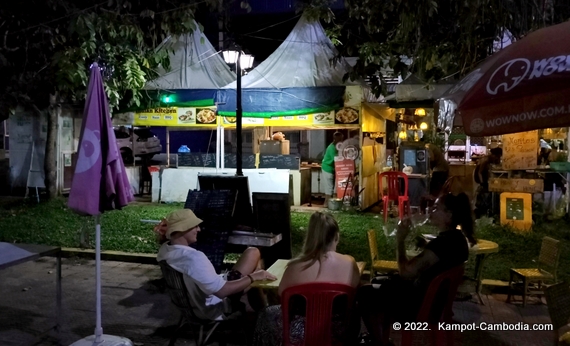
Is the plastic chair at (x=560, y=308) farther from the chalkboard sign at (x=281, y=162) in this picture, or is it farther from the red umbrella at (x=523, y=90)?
the chalkboard sign at (x=281, y=162)

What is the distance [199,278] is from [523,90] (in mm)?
2694

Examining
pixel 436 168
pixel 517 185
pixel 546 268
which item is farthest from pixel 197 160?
pixel 546 268

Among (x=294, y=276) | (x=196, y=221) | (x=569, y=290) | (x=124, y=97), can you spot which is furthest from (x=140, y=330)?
(x=124, y=97)

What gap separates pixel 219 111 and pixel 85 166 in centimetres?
837

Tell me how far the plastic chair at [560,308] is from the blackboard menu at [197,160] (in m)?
10.6

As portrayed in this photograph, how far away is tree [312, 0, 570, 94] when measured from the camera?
6754 millimetres

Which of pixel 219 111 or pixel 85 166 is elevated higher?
pixel 219 111

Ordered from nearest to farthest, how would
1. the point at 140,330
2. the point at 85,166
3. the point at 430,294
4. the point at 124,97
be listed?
the point at 430,294, the point at 85,166, the point at 140,330, the point at 124,97

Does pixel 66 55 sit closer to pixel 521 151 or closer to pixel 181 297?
pixel 181 297

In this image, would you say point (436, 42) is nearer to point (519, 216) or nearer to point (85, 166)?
point (519, 216)

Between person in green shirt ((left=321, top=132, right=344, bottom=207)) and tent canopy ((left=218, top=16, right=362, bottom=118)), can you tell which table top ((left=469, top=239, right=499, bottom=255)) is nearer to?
tent canopy ((left=218, top=16, right=362, bottom=118))

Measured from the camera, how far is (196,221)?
173 inches

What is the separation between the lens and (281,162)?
43.4 feet

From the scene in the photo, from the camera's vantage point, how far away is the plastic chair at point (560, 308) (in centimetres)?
357
